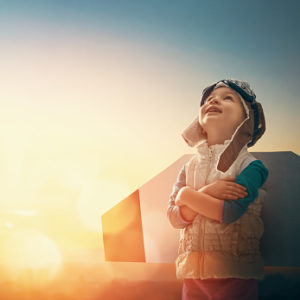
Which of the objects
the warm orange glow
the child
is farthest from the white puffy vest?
the warm orange glow

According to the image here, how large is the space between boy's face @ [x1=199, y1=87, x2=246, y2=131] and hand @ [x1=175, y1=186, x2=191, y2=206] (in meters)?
0.26

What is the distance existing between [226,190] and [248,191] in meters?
0.07

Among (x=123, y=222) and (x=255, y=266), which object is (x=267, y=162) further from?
(x=123, y=222)

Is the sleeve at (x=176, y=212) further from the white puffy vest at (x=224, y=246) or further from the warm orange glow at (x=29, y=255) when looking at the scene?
the warm orange glow at (x=29, y=255)

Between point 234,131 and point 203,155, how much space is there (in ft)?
0.47

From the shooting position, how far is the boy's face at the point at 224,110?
1114 millimetres

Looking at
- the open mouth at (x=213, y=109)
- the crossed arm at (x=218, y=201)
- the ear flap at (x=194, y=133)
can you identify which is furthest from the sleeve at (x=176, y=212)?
the open mouth at (x=213, y=109)

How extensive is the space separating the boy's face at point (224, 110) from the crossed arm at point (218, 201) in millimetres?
176

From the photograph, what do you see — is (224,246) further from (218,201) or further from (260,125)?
(260,125)

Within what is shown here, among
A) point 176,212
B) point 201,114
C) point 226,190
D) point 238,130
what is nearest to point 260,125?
point 238,130

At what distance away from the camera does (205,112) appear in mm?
1160

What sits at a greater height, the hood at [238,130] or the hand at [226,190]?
the hood at [238,130]

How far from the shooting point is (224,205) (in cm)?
98

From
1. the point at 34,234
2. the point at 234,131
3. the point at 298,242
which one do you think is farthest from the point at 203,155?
the point at 34,234
